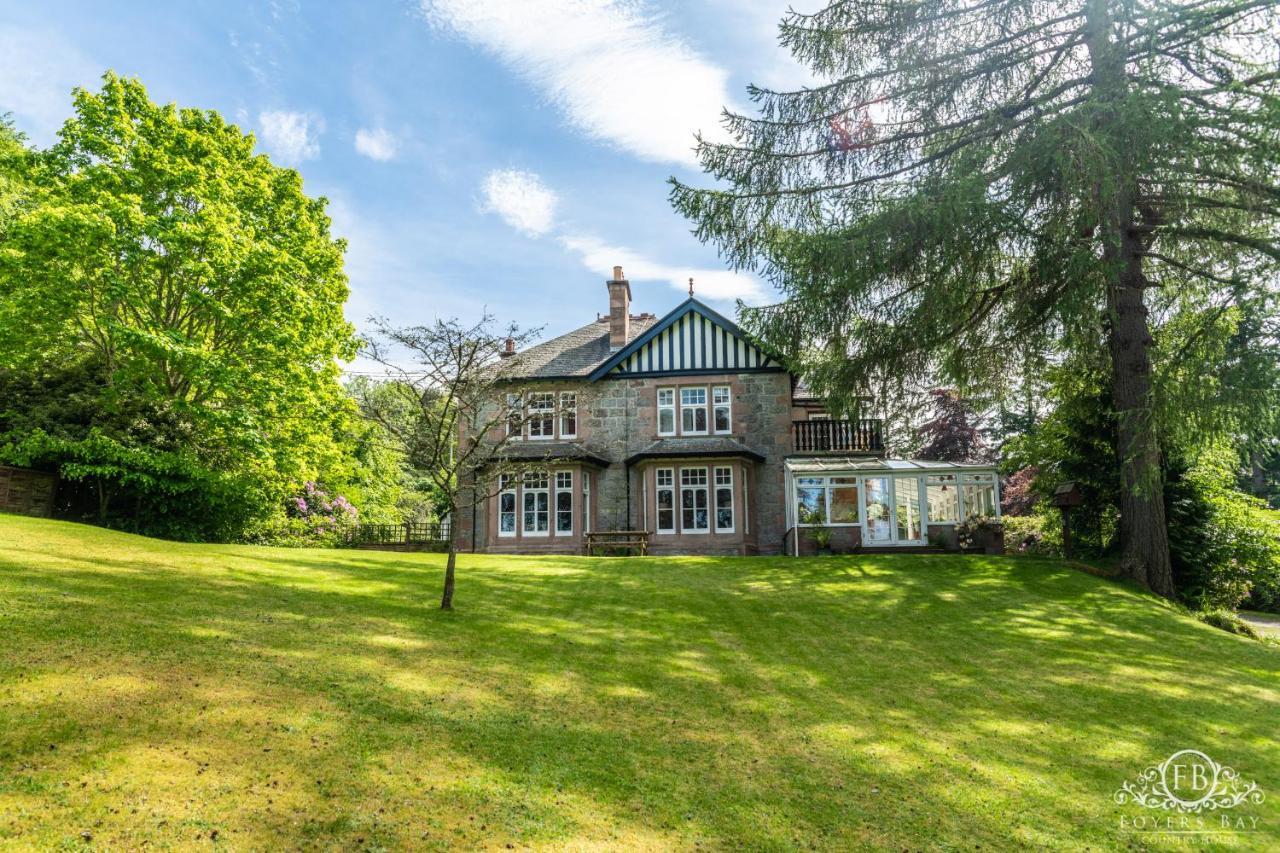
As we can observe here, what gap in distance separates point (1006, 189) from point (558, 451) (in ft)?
49.2

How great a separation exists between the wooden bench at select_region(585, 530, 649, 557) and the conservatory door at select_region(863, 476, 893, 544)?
6712mm

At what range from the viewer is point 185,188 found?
1888cm

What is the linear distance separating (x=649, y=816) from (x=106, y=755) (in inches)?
154

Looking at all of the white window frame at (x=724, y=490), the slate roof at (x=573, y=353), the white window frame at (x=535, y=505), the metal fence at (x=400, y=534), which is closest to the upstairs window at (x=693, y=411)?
Answer: the white window frame at (x=724, y=490)

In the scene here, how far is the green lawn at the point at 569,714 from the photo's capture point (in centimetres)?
511

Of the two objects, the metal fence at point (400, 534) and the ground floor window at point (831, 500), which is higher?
the ground floor window at point (831, 500)

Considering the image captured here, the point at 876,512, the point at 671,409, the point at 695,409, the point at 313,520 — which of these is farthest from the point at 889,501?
the point at 313,520

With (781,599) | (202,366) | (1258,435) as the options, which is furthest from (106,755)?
(1258,435)

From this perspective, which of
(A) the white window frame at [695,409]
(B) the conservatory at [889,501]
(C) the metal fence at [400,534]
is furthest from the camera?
(C) the metal fence at [400,534]

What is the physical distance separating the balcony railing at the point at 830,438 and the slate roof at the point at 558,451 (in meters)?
6.51

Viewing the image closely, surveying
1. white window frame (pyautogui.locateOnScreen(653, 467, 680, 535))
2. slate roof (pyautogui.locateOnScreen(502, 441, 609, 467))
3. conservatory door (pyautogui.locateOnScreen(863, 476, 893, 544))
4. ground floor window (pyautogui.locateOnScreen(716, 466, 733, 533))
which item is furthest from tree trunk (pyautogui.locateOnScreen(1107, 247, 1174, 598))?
slate roof (pyautogui.locateOnScreen(502, 441, 609, 467))

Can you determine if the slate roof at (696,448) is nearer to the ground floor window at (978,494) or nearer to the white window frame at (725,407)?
the white window frame at (725,407)

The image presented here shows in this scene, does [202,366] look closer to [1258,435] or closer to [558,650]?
[558,650]

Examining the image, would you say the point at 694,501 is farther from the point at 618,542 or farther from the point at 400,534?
the point at 400,534
